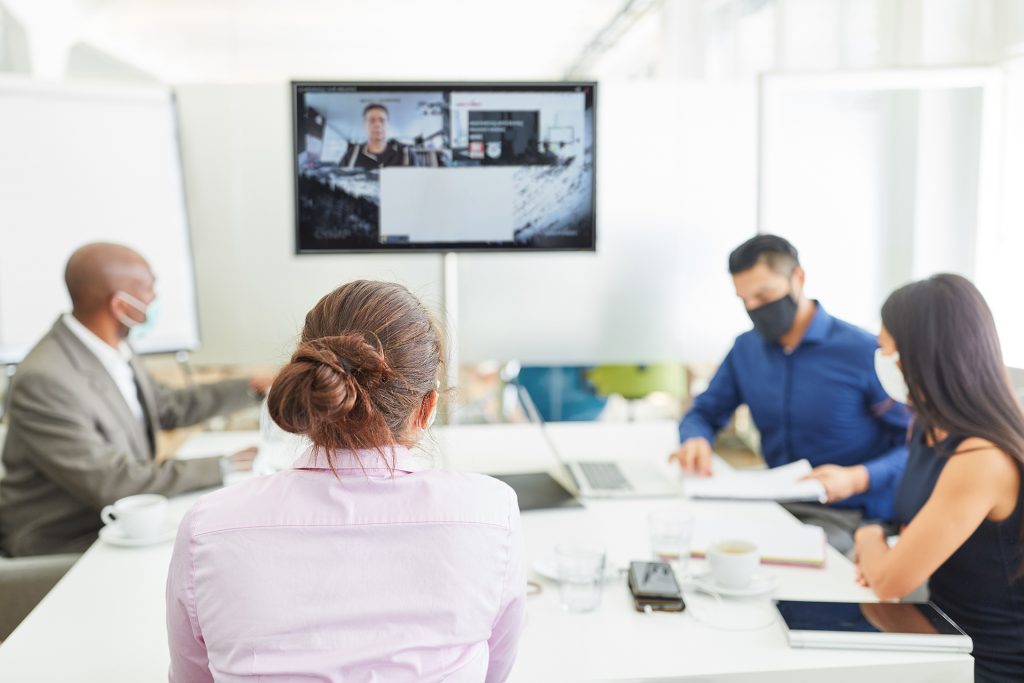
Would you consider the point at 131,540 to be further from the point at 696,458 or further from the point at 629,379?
the point at 629,379

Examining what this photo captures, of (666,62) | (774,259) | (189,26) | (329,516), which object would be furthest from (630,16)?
(329,516)

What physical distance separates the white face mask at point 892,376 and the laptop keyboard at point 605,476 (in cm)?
62

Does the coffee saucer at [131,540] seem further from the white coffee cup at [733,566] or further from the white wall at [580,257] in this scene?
the white wall at [580,257]

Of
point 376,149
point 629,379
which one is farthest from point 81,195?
point 629,379

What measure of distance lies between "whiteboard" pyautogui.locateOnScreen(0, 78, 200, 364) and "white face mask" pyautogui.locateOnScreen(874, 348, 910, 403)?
2309 mm

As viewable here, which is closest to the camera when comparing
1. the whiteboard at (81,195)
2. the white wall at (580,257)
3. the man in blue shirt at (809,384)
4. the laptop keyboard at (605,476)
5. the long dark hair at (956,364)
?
the long dark hair at (956,364)

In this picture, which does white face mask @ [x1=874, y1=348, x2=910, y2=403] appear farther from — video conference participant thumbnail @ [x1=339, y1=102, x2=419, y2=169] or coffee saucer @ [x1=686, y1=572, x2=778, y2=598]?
video conference participant thumbnail @ [x1=339, y1=102, x2=419, y2=169]

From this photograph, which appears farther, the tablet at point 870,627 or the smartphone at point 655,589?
the smartphone at point 655,589

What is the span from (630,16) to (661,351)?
14.2ft

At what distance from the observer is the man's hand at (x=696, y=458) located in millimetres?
2207

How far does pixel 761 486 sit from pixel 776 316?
613 mm

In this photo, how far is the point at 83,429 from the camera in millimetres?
2100

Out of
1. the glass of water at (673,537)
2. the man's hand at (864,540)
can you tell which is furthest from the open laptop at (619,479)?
the man's hand at (864,540)

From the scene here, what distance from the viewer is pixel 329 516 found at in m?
1.02
